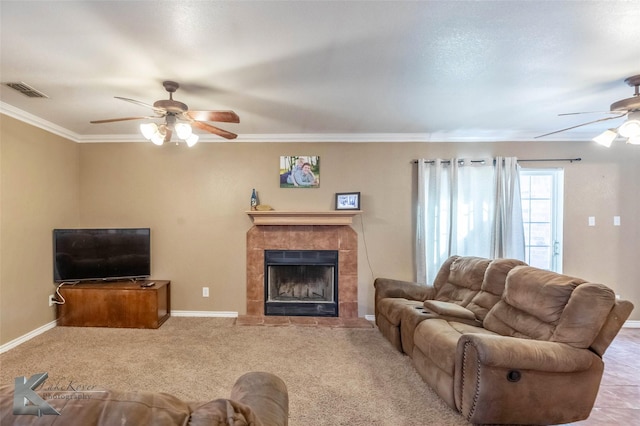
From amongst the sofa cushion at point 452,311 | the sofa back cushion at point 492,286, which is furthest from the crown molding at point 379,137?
the sofa cushion at point 452,311

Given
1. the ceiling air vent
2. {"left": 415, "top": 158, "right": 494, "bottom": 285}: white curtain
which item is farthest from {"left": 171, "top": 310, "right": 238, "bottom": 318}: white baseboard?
the ceiling air vent

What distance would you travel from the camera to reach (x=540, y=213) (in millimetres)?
3920

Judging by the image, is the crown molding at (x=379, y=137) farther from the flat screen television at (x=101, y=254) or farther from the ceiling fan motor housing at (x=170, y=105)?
the ceiling fan motor housing at (x=170, y=105)

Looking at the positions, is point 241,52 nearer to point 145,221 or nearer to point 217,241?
point 217,241

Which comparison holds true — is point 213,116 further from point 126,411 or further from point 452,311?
point 452,311

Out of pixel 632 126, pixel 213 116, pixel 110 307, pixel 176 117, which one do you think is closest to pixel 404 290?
pixel 632 126

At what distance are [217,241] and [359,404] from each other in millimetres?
2672

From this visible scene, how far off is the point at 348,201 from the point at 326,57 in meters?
2.15

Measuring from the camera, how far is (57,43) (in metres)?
1.85

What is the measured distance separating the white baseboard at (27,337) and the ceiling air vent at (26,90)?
7.98 feet

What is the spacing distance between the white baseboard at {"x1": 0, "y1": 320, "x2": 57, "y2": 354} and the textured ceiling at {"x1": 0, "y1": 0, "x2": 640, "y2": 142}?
2295 mm

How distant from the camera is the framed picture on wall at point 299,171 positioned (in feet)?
13.0

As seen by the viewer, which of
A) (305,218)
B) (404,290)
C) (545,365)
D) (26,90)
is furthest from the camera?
(305,218)

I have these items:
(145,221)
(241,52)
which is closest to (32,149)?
(145,221)
